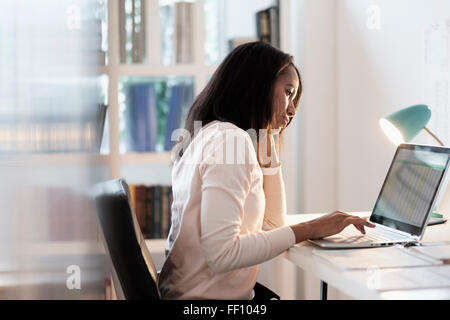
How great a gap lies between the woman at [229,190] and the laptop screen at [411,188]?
0.16m

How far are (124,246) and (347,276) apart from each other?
444 mm

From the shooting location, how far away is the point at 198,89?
8.27 ft

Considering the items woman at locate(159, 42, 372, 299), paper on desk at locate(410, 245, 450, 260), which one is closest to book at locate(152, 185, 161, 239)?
woman at locate(159, 42, 372, 299)

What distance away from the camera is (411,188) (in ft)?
4.89

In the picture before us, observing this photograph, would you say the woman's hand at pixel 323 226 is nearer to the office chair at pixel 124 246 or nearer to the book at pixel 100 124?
the office chair at pixel 124 246

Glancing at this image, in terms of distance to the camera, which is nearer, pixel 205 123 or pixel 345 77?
pixel 205 123

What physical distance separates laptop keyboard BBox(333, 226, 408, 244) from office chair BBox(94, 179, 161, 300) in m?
0.47

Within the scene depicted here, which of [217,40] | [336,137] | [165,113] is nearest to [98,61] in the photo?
[165,113]

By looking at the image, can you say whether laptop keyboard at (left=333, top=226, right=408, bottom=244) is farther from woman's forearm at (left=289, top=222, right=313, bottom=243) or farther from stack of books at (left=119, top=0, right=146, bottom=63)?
stack of books at (left=119, top=0, right=146, bottom=63)

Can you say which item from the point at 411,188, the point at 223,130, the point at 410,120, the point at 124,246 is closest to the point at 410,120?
the point at 410,120

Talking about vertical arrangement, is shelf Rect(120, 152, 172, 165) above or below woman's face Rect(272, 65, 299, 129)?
below

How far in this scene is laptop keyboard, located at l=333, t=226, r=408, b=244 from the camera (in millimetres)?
1381
